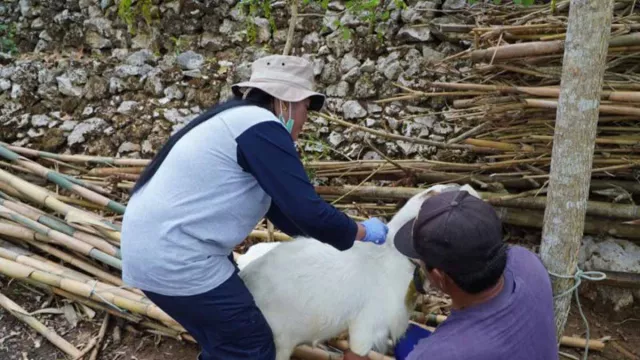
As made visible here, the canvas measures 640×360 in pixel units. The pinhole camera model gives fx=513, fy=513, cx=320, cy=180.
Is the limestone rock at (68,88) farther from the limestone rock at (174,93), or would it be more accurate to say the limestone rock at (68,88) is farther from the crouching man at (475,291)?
the crouching man at (475,291)

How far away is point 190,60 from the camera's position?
493cm

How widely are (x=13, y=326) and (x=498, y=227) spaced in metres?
3.04

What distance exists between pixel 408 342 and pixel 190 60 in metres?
3.65

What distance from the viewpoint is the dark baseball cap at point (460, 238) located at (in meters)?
1.34

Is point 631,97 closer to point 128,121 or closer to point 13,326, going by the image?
point 13,326

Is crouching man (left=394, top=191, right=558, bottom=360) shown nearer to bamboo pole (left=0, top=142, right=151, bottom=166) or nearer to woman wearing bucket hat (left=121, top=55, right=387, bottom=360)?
woman wearing bucket hat (left=121, top=55, right=387, bottom=360)

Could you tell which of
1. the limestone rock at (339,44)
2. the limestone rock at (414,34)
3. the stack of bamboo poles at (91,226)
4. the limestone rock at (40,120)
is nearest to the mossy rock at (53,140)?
the limestone rock at (40,120)

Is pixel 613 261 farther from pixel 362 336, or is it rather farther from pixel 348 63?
pixel 348 63

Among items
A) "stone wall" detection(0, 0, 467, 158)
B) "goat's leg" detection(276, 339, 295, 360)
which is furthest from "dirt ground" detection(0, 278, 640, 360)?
"stone wall" detection(0, 0, 467, 158)

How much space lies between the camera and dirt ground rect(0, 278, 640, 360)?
110 inches

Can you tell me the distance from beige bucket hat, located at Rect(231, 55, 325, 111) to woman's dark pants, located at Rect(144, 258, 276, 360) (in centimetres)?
75

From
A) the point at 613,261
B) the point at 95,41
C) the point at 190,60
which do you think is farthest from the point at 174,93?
the point at 613,261

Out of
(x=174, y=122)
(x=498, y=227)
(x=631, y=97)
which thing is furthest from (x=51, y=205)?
(x=631, y=97)

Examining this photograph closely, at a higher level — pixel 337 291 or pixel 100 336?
pixel 337 291
